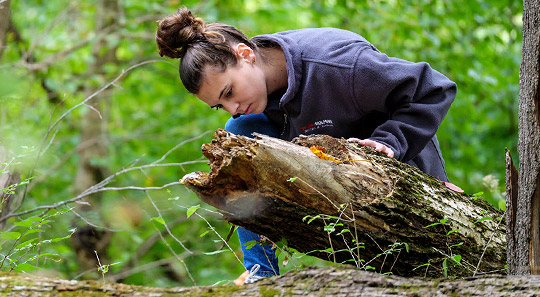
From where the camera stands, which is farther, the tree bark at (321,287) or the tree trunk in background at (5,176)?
the tree trunk in background at (5,176)

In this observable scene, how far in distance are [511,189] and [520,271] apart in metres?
0.24

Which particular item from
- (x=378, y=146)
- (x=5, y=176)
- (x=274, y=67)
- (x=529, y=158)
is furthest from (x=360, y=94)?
(x=5, y=176)

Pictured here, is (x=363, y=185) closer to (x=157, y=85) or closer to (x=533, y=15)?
(x=533, y=15)

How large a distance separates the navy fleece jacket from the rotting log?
351mm

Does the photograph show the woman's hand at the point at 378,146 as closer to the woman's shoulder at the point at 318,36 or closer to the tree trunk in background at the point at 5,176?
the woman's shoulder at the point at 318,36

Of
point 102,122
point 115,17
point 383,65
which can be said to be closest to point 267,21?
point 115,17

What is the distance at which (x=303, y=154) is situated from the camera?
168cm

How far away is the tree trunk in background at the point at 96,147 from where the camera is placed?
17.1 feet

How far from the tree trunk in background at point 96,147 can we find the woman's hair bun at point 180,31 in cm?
305

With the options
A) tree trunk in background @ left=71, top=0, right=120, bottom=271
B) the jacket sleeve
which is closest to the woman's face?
the jacket sleeve

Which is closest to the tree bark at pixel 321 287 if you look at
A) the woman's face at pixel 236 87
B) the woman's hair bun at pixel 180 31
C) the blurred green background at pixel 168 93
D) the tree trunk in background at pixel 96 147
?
the woman's face at pixel 236 87

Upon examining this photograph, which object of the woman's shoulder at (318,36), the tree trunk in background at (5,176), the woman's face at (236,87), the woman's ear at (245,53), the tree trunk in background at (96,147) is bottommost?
the tree trunk in background at (96,147)

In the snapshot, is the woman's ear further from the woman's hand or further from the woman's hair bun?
the woman's hand

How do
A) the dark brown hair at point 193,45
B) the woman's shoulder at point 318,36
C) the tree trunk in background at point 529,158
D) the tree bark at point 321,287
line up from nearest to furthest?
the tree bark at point 321,287 → the tree trunk in background at point 529,158 → the dark brown hair at point 193,45 → the woman's shoulder at point 318,36
